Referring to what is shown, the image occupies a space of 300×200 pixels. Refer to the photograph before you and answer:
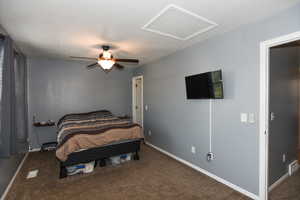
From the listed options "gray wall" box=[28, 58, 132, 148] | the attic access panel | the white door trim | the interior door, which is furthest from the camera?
the interior door

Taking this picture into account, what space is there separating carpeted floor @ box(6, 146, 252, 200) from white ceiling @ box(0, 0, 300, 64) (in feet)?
8.08

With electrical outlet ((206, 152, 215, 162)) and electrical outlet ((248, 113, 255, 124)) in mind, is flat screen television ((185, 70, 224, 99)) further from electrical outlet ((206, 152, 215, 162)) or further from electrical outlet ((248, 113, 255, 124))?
electrical outlet ((206, 152, 215, 162))

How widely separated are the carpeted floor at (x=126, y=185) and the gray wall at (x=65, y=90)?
4.58ft

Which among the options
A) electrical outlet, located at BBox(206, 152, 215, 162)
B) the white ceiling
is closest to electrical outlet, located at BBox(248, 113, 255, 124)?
electrical outlet, located at BBox(206, 152, 215, 162)

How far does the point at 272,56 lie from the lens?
7.29 ft

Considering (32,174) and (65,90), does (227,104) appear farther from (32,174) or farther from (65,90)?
(65,90)

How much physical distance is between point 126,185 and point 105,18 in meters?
2.52

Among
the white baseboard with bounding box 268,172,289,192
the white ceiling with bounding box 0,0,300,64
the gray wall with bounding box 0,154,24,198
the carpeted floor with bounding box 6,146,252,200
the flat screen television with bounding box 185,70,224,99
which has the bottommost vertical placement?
the carpeted floor with bounding box 6,146,252,200

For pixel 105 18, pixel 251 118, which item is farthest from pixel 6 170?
pixel 251 118

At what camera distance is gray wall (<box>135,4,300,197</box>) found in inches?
80.4

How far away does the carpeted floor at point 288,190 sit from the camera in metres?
2.11

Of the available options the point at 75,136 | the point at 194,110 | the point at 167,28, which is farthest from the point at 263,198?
the point at 75,136

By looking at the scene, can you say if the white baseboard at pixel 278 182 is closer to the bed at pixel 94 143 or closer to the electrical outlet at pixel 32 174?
the bed at pixel 94 143

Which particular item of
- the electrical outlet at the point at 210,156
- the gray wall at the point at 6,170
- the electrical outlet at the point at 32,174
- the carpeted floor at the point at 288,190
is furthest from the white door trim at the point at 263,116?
the electrical outlet at the point at 32,174
